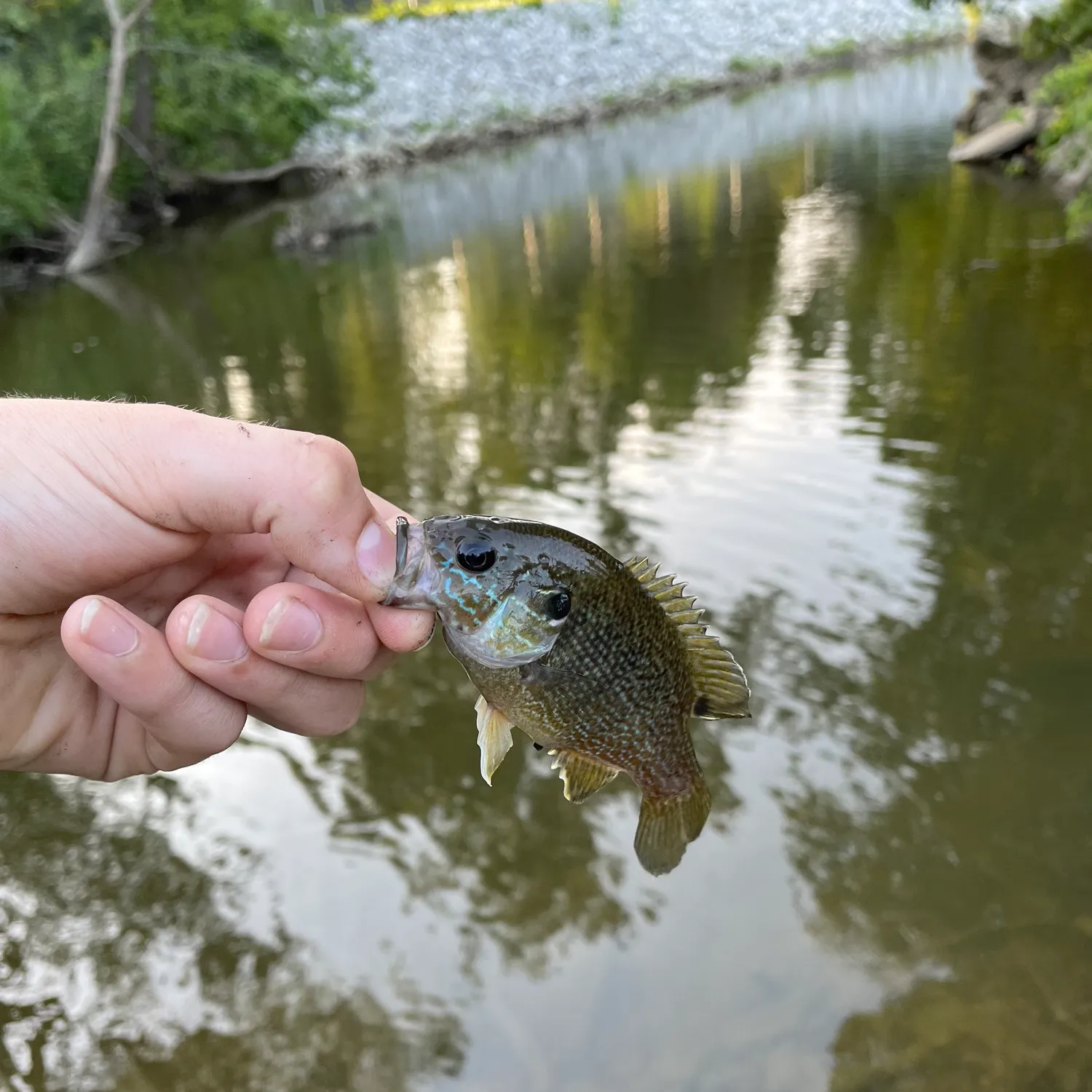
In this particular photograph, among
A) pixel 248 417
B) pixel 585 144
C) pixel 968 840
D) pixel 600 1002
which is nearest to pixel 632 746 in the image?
pixel 600 1002

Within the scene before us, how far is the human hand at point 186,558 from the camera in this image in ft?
6.07

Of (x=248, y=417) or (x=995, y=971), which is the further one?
(x=248, y=417)

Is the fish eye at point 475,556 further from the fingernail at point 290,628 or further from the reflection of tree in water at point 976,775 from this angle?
the reflection of tree in water at point 976,775

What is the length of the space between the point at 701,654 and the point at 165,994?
10.9 feet

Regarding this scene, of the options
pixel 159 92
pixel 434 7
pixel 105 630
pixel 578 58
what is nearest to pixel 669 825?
pixel 105 630

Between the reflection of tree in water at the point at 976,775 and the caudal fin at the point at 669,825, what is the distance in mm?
2190

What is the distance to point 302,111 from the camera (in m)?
33.1

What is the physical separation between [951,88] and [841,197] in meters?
27.1

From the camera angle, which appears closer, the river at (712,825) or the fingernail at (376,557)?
the fingernail at (376,557)

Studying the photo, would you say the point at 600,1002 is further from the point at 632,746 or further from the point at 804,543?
the point at 804,543

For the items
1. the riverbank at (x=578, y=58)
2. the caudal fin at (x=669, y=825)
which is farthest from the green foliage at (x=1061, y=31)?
the riverbank at (x=578, y=58)

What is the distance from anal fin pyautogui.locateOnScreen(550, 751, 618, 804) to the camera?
6.86 ft

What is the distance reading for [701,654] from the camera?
202 centimetres

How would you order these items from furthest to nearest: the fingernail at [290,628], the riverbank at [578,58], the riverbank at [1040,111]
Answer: the riverbank at [578,58], the riverbank at [1040,111], the fingernail at [290,628]
